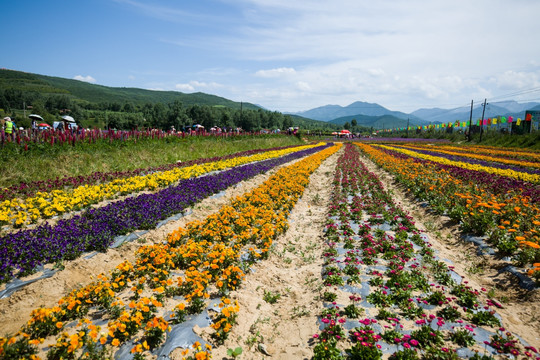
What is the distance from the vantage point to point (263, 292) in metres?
5.23

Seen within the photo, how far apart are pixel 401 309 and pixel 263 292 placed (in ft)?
7.90

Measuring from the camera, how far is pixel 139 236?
6352mm

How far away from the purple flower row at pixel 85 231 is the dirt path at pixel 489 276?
23.8 feet

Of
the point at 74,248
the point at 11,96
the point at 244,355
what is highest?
the point at 11,96

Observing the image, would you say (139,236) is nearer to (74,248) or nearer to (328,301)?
(74,248)

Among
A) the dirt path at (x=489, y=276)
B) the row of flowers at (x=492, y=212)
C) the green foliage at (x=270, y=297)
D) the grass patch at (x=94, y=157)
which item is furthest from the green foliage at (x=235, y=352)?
the grass patch at (x=94, y=157)

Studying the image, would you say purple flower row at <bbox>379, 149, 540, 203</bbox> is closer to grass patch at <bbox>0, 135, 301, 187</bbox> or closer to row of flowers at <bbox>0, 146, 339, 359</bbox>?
row of flowers at <bbox>0, 146, 339, 359</bbox>

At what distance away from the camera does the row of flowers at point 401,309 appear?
138 inches

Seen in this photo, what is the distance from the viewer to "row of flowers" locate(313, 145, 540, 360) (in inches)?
138

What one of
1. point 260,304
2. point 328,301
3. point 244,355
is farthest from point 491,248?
point 244,355

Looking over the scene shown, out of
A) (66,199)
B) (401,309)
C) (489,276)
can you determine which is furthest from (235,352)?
(66,199)

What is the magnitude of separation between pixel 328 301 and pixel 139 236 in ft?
14.5

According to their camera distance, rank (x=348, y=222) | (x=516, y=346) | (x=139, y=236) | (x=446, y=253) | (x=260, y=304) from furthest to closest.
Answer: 1. (x=348, y=222)
2. (x=446, y=253)
3. (x=139, y=236)
4. (x=260, y=304)
5. (x=516, y=346)

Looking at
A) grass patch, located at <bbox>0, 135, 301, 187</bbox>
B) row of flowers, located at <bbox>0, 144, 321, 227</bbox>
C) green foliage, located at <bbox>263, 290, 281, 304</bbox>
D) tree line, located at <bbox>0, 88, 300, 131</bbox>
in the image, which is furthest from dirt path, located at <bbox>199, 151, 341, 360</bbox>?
tree line, located at <bbox>0, 88, 300, 131</bbox>
